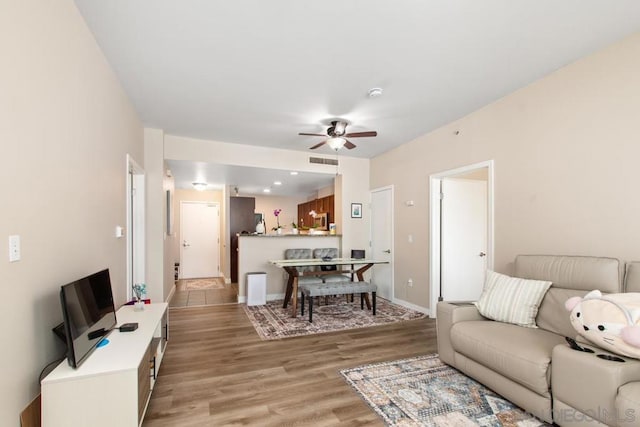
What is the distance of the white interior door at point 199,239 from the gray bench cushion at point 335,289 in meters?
4.57

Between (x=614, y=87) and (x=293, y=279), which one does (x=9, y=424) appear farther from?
(x=614, y=87)

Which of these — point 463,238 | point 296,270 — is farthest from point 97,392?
point 463,238

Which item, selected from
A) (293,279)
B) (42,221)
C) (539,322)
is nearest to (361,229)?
(293,279)

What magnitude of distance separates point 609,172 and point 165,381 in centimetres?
393

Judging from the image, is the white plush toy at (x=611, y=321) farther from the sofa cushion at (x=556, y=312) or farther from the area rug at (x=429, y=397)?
the area rug at (x=429, y=397)

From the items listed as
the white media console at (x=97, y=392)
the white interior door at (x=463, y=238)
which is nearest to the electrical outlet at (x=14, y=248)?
the white media console at (x=97, y=392)

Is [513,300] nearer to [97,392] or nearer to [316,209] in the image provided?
[97,392]

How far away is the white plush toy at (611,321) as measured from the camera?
5.30 feet

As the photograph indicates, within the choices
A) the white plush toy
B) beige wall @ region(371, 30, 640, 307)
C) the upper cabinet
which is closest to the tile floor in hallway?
the upper cabinet

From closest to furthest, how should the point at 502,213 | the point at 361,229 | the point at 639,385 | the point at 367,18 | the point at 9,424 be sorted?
the point at 9,424 < the point at 639,385 < the point at 367,18 < the point at 502,213 < the point at 361,229

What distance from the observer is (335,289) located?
4.22 m

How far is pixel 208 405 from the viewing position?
218cm

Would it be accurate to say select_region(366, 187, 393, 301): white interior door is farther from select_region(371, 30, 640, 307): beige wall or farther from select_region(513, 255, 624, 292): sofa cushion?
select_region(513, 255, 624, 292): sofa cushion

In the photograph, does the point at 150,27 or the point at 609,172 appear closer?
the point at 150,27
